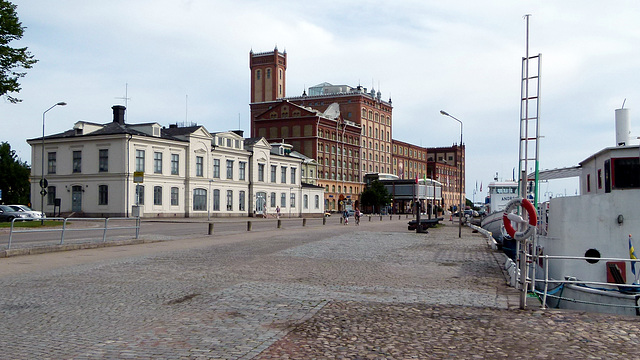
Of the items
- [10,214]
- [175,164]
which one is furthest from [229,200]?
[10,214]

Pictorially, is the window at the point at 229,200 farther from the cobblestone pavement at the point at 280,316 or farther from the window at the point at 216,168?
the cobblestone pavement at the point at 280,316

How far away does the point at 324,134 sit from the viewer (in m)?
99.3

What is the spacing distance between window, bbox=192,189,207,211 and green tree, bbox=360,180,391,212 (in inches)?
1852

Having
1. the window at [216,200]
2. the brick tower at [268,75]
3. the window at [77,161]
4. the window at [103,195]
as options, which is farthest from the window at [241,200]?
the brick tower at [268,75]

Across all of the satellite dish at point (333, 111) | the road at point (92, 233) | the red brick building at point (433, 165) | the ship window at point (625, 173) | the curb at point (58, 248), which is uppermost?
the satellite dish at point (333, 111)

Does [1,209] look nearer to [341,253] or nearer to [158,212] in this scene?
[158,212]

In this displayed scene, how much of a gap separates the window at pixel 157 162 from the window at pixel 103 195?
4.82 m

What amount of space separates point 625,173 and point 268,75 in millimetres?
104894

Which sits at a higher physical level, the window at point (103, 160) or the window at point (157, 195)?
the window at point (103, 160)

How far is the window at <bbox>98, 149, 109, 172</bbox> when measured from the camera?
5322cm

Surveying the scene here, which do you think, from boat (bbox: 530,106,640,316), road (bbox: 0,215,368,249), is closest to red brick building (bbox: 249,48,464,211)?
road (bbox: 0,215,368,249)

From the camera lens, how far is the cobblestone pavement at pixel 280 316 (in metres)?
6.29

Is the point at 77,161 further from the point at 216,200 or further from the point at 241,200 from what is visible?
the point at 241,200

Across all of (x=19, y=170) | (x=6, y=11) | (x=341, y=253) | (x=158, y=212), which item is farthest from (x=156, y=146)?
(x=19, y=170)
